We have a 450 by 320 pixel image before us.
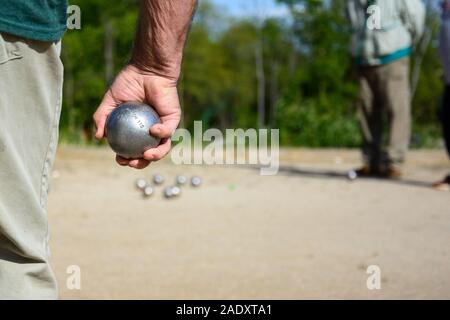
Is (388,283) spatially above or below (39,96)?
below

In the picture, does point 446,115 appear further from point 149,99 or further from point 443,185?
point 149,99

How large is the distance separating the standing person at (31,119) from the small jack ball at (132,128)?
5cm

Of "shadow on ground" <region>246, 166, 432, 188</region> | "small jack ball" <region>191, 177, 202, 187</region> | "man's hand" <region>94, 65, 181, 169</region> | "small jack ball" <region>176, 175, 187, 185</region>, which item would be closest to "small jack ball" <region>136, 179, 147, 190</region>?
"small jack ball" <region>176, 175, 187, 185</region>

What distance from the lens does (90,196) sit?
7.38 metres

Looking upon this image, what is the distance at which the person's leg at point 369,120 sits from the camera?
332 inches

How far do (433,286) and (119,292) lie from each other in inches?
65.4

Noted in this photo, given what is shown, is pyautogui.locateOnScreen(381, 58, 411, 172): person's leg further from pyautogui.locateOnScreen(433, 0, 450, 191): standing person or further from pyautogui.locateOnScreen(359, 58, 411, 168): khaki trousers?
pyautogui.locateOnScreen(433, 0, 450, 191): standing person

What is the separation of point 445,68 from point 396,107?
28.7 inches

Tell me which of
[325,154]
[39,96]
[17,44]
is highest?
[17,44]

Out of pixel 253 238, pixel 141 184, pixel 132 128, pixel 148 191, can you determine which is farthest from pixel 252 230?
pixel 132 128

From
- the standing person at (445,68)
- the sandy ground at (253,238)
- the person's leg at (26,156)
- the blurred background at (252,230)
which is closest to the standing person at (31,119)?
the person's leg at (26,156)

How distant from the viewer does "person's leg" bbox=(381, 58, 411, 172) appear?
824 cm
